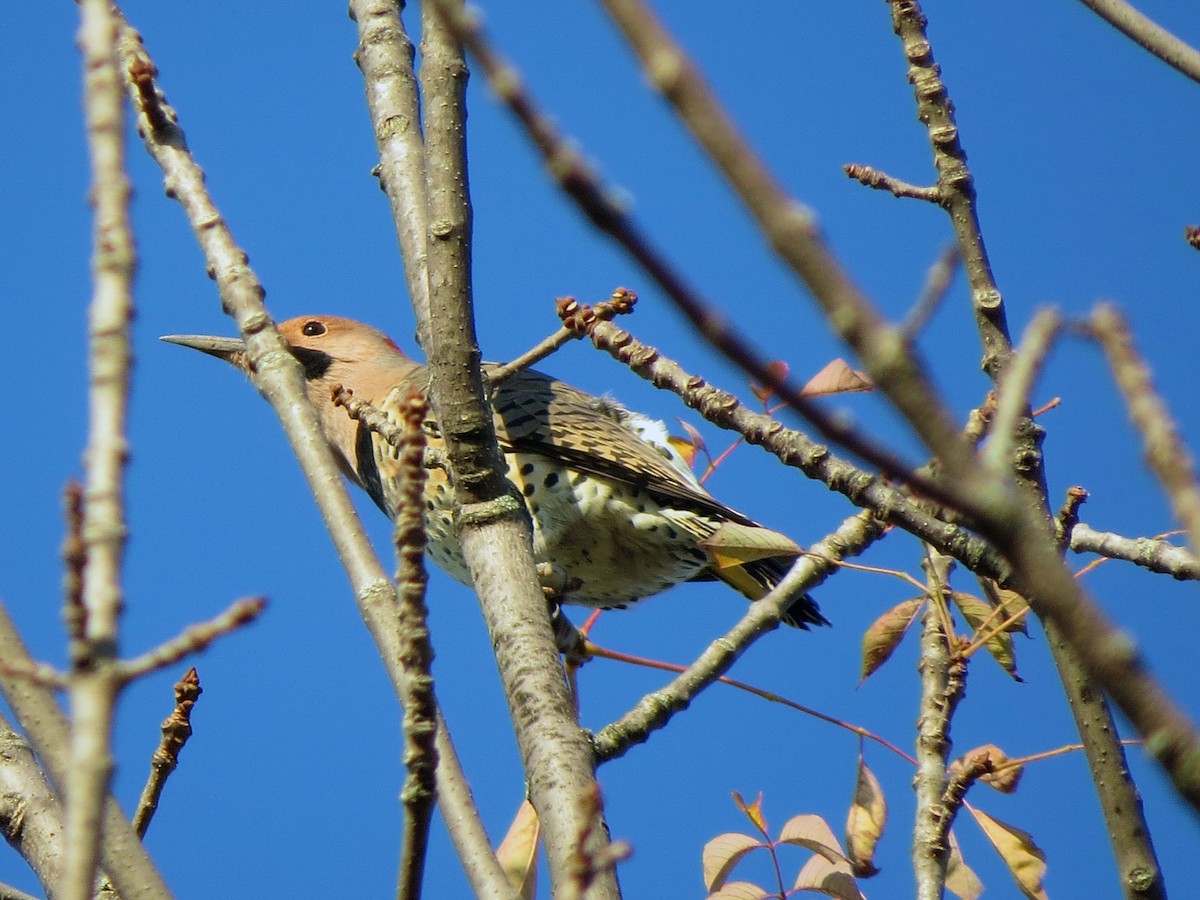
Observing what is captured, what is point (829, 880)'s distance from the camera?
2.70m

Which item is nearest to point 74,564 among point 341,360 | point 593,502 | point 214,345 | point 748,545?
point 748,545

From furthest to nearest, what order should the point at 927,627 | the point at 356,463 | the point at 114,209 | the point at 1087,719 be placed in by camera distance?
1. the point at 356,463
2. the point at 927,627
3. the point at 1087,719
4. the point at 114,209

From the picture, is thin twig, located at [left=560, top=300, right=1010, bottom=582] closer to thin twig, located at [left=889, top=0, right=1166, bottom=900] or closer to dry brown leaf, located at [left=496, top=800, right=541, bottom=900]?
thin twig, located at [left=889, top=0, right=1166, bottom=900]

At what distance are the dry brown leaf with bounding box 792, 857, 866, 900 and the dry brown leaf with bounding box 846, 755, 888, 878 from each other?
0.22 ft

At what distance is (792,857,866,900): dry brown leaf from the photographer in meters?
2.68

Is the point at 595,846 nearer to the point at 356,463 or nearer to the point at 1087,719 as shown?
the point at 1087,719

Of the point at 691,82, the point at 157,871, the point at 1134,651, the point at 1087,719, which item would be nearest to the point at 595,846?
the point at 157,871

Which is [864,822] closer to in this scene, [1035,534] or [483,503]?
[483,503]

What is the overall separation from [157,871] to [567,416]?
3.88 meters

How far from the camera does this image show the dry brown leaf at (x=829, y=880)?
2.68m

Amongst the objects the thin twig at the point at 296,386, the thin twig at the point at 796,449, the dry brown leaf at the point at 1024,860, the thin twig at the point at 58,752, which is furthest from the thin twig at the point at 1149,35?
the thin twig at the point at 58,752

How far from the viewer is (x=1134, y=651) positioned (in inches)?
31.6

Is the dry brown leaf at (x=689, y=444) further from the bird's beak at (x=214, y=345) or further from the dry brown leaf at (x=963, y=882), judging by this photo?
the bird's beak at (x=214, y=345)

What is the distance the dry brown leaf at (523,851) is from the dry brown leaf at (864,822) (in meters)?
0.69
